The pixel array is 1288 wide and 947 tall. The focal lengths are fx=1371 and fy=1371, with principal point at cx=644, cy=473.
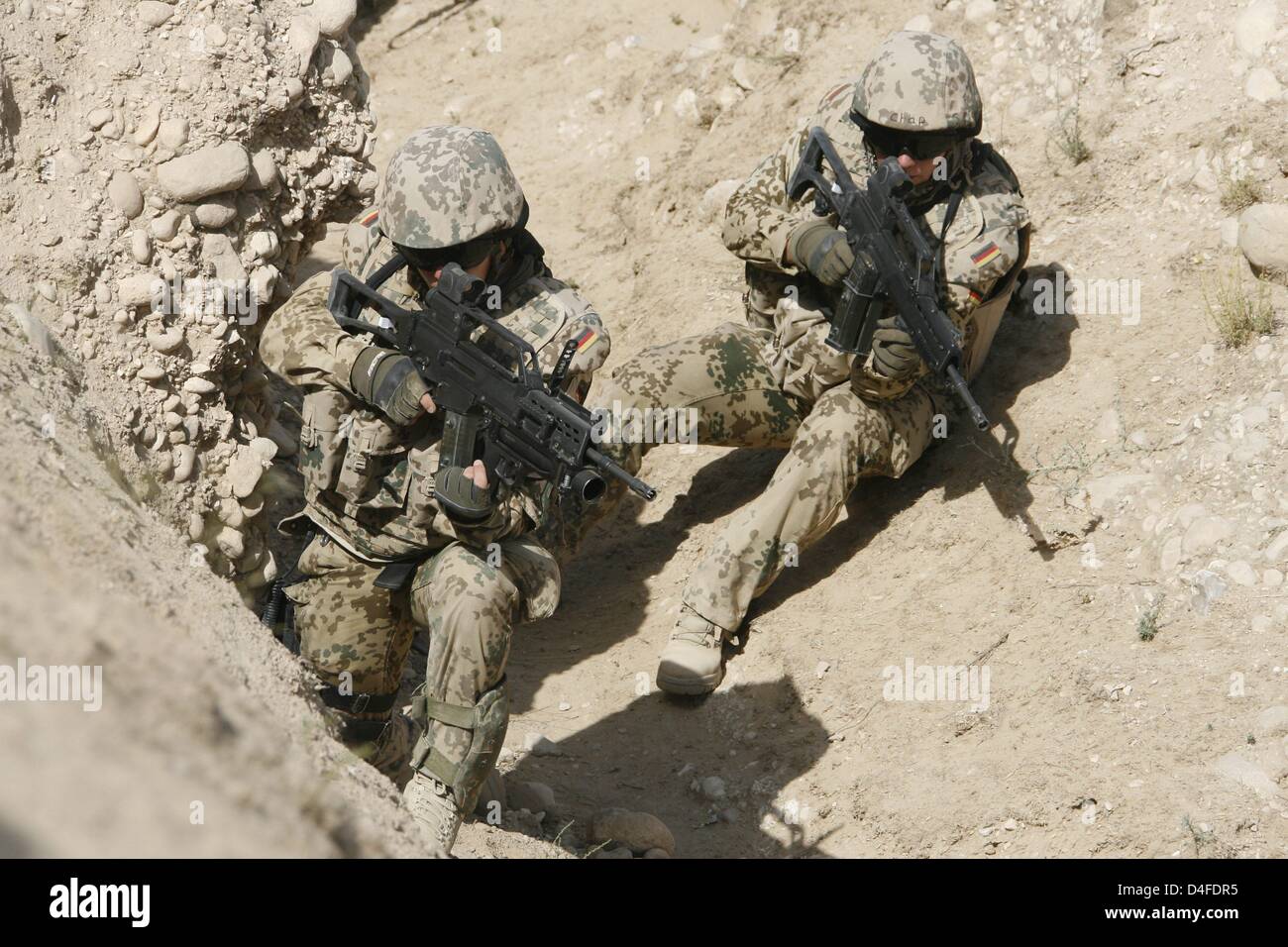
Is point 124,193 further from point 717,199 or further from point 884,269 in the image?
point 717,199

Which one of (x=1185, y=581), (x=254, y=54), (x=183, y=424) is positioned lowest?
(x=1185, y=581)

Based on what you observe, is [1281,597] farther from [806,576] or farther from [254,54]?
[254,54]

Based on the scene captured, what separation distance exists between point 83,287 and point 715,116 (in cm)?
469

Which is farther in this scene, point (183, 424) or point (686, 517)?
point (686, 517)

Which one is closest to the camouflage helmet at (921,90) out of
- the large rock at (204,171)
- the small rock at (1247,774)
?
the large rock at (204,171)

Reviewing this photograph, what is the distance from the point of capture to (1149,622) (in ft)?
16.0

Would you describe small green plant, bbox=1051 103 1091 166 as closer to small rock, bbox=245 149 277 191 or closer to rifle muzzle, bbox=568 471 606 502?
rifle muzzle, bbox=568 471 606 502

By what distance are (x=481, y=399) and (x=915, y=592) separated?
2.17m

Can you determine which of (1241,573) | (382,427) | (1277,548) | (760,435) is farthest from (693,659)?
(1277,548)

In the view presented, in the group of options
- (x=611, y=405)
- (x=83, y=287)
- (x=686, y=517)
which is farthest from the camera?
(x=686, y=517)

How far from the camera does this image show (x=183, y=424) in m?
4.86

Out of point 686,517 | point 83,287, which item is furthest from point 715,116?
point 83,287

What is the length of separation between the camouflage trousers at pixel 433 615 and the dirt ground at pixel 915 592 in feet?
1.77

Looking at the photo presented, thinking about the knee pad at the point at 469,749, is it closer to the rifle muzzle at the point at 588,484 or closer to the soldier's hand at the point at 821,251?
the rifle muzzle at the point at 588,484
